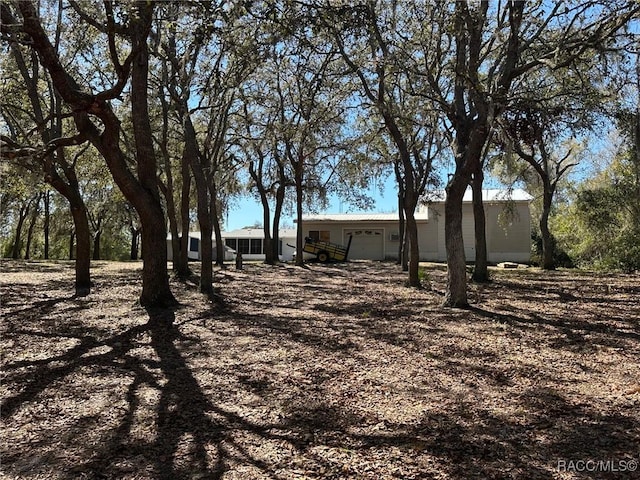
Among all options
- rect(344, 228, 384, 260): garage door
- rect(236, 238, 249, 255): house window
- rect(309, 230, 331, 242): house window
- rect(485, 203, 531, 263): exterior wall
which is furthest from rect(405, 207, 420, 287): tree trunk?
rect(236, 238, 249, 255): house window

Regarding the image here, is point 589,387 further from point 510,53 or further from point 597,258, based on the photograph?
point 597,258

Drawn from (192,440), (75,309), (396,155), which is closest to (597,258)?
(396,155)

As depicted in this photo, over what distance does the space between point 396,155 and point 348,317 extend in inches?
393

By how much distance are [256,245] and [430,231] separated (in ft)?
45.0

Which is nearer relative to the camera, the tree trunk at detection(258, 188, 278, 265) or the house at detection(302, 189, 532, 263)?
the tree trunk at detection(258, 188, 278, 265)

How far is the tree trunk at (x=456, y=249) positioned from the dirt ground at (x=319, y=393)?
449 millimetres

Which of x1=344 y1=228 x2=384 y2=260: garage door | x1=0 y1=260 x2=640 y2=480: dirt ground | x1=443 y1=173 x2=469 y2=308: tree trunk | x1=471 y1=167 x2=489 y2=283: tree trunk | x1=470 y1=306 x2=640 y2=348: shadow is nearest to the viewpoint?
x1=0 y1=260 x2=640 y2=480: dirt ground

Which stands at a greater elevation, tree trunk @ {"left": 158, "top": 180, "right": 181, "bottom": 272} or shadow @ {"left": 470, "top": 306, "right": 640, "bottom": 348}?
tree trunk @ {"left": 158, "top": 180, "right": 181, "bottom": 272}

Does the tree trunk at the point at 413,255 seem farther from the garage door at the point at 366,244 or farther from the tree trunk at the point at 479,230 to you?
the garage door at the point at 366,244

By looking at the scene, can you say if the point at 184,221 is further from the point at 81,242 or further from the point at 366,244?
the point at 366,244

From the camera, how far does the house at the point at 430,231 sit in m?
25.7

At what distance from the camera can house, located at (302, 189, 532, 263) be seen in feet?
84.2

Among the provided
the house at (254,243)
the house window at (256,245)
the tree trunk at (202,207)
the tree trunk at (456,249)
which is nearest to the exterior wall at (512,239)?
the house at (254,243)

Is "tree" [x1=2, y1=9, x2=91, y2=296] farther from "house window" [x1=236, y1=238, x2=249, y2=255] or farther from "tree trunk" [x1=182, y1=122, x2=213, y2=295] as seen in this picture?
"house window" [x1=236, y1=238, x2=249, y2=255]
